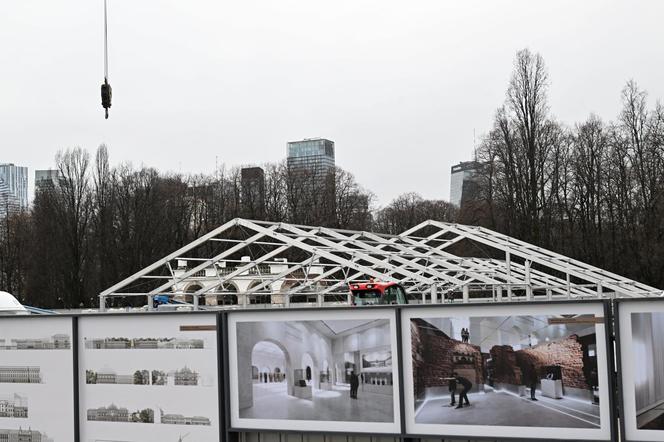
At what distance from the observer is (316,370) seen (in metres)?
8.90

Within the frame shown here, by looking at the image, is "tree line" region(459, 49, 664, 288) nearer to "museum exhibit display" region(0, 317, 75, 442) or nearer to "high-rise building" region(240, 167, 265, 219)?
"high-rise building" region(240, 167, 265, 219)

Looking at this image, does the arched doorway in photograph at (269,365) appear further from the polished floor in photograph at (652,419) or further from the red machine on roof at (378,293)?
the red machine on roof at (378,293)

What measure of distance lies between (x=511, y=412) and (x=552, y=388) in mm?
510

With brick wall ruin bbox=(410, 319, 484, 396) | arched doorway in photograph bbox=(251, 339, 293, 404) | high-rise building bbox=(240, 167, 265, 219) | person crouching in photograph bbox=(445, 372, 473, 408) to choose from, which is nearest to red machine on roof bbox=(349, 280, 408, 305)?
arched doorway in photograph bbox=(251, 339, 293, 404)

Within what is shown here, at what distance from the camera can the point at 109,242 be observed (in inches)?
2522

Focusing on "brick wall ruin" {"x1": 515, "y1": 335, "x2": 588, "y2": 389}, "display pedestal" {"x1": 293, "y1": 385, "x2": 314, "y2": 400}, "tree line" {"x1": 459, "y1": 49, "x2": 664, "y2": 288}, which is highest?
"tree line" {"x1": 459, "y1": 49, "x2": 664, "y2": 288}

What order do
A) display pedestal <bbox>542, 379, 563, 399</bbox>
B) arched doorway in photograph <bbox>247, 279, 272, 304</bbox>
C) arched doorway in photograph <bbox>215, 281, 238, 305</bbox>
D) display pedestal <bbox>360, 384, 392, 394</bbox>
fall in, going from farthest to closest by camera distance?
arched doorway in photograph <bbox>247, 279, 272, 304</bbox>
arched doorway in photograph <bbox>215, 281, 238, 305</bbox>
display pedestal <bbox>360, 384, 392, 394</bbox>
display pedestal <bbox>542, 379, 563, 399</bbox>

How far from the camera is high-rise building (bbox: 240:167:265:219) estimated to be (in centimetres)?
6662

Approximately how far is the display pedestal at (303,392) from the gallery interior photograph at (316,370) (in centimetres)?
1

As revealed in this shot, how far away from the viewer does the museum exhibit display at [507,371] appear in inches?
305

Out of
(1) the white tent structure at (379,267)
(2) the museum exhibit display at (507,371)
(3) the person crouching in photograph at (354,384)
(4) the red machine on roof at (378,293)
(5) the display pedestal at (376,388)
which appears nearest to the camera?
(2) the museum exhibit display at (507,371)

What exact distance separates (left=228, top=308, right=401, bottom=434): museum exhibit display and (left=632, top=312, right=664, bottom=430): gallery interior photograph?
246 centimetres

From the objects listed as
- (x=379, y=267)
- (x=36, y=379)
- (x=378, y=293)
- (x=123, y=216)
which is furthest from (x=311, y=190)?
(x=36, y=379)

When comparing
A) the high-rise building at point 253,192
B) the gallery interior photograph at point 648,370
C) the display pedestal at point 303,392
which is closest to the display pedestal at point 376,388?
the display pedestal at point 303,392
